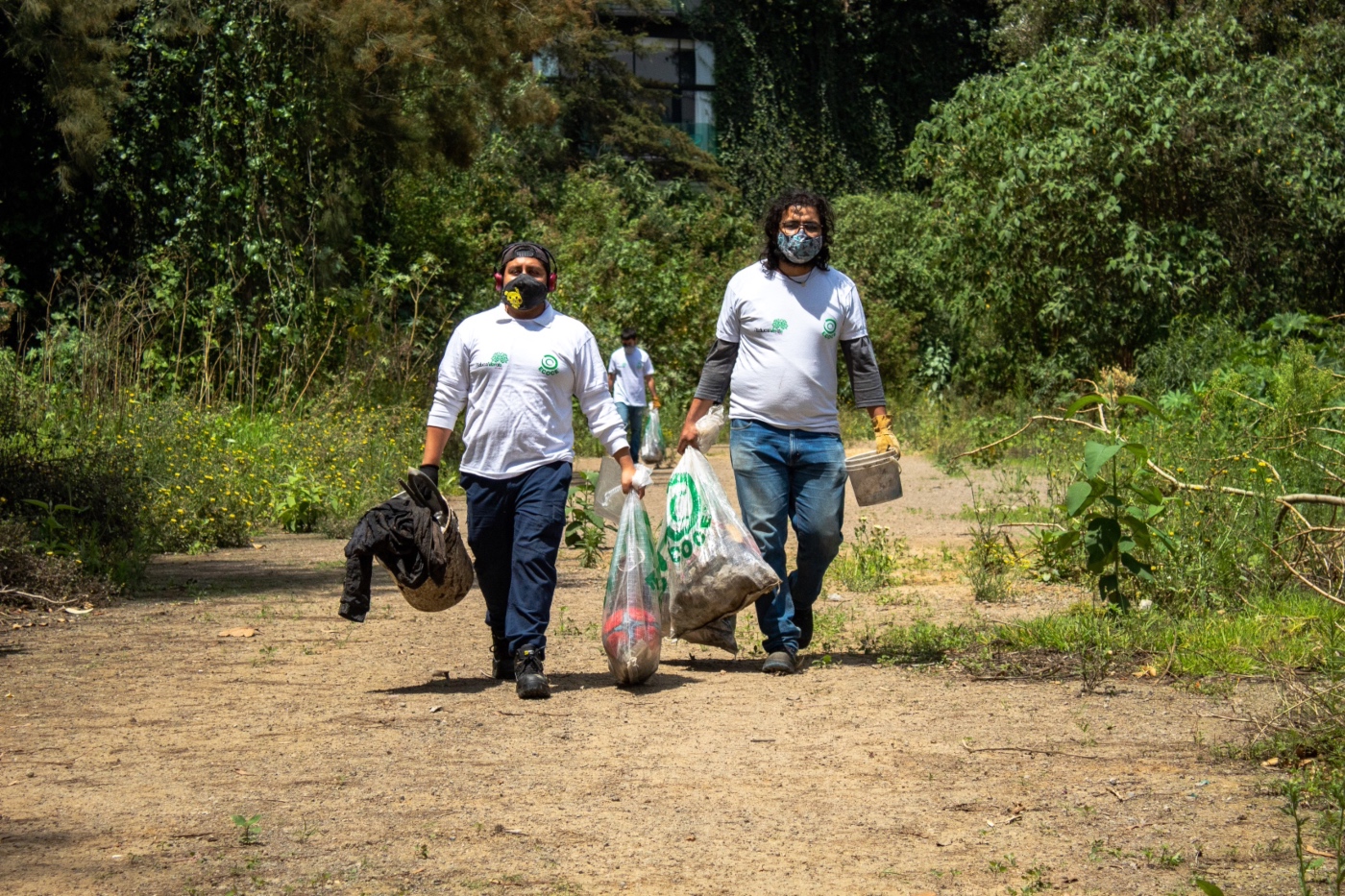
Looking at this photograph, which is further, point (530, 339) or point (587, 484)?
point (587, 484)

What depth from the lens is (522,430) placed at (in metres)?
6.31

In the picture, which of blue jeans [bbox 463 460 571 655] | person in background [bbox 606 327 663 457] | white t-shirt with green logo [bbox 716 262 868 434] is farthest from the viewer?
person in background [bbox 606 327 663 457]

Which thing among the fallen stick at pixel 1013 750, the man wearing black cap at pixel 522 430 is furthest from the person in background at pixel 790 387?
the fallen stick at pixel 1013 750

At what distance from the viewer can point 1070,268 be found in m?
19.4

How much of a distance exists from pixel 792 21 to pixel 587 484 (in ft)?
98.5

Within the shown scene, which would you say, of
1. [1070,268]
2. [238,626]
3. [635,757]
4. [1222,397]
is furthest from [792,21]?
[635,757]

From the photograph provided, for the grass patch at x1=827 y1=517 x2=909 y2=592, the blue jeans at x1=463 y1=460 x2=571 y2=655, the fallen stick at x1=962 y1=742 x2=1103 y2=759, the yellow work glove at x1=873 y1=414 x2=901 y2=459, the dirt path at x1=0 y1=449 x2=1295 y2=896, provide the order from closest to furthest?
1. the dirt path at x1=0 y1=449 x2=1295 y2=896
2. the fallen stick at x1=962 y1=742 x2=1103 y2=759
3. the blue jeans at x1=463 y1=460 x2=571 y2=655
4. the yellow work glove at x1=873 y1=414 x2=901 y2=459
5. the grass patch at x1=827 y1=517 x2=909 y2=592

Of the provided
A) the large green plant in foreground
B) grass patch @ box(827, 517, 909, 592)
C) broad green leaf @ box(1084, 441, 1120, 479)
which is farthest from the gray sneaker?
the large green plant in foreground

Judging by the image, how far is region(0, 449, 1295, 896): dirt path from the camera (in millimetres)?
3961

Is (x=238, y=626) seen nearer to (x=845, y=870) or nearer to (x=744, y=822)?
(x=744, y=822)

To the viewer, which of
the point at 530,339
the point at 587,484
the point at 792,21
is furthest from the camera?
the point at 792,21

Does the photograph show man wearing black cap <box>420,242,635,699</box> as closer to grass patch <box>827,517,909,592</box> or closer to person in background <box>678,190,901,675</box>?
person in background <box>678,190,901,675</box>

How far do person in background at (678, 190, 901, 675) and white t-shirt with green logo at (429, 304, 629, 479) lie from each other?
19.3 inches

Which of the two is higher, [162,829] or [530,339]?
[530,339]
